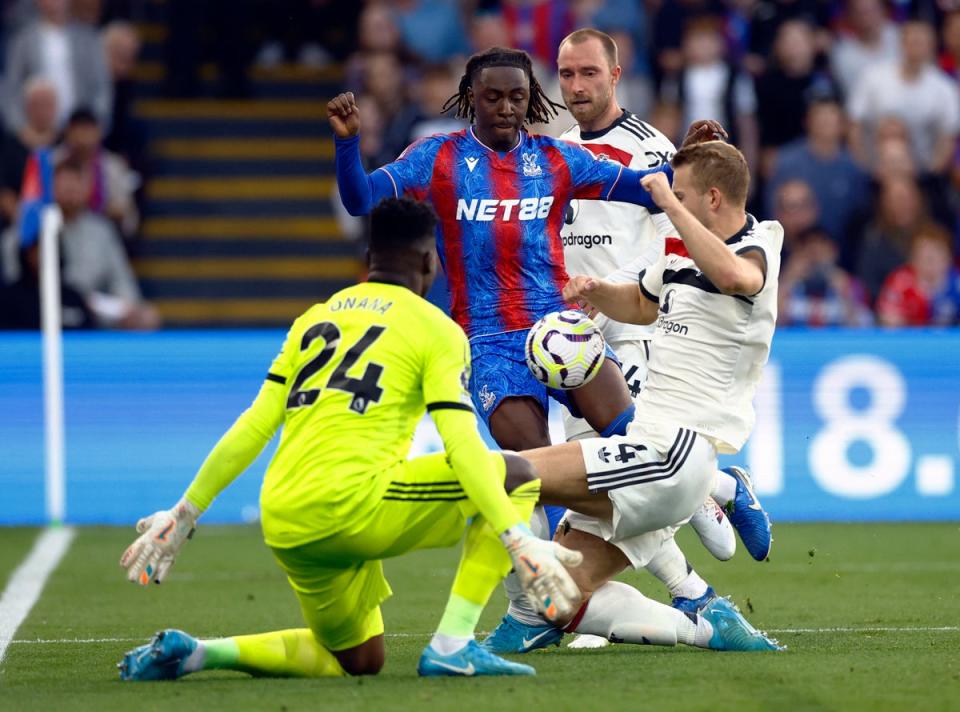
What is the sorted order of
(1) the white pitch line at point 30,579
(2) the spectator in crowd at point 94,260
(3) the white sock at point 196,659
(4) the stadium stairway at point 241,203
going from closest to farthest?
1. (3) the white sock at point 196,659
2. (1) the white pitch line at point 30,579
3. (2) the spectator in crowd at point 94,260
4. (4) the stadium stairway at point 241,203

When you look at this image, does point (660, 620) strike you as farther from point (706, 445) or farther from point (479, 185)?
point (479, 185)

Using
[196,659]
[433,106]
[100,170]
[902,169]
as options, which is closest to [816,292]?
[902,169]

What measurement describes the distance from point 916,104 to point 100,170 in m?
7.10

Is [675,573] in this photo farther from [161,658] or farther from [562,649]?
[161,658]

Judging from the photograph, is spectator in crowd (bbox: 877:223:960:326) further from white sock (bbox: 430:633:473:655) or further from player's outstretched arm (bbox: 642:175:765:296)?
white sock (bbox: 430:633:473:655)

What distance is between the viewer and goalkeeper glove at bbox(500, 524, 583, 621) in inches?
213

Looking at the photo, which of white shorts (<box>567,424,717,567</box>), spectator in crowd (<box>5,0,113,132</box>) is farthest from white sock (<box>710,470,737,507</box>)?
spectator in crowd (<box>5,0,113,132</box>)

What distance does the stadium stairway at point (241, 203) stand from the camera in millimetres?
16719

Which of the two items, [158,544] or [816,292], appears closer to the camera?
[158,544]

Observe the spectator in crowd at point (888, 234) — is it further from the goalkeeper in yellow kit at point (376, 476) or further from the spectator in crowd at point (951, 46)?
the goalkeeper in yellow kit at point (376, 476)

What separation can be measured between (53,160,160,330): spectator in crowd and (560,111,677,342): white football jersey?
6.83 metres

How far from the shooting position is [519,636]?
22.5ft

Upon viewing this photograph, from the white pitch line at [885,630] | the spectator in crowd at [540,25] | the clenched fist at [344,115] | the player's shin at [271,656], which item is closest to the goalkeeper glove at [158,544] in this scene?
the player's shin at [271,656]

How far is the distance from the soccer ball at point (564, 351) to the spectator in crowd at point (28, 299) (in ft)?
26.5
